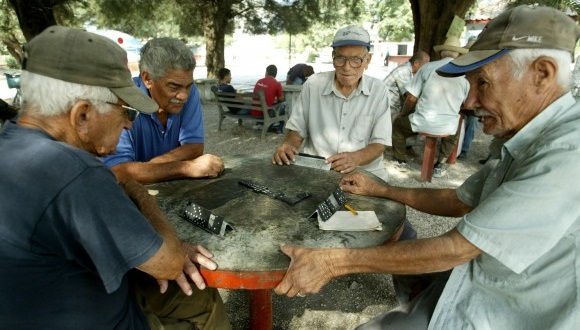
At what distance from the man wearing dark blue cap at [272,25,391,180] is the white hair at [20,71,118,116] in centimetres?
159

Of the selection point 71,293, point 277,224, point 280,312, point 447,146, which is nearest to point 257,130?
point 447,146

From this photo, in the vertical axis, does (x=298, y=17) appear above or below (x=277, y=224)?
above

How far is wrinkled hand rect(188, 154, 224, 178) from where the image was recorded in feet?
7.23

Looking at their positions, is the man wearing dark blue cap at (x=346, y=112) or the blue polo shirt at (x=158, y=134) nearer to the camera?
the blue polo shirt at (x=158, y=134)

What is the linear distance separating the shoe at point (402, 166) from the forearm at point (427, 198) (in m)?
3.72

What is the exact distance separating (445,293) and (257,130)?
23.0ft

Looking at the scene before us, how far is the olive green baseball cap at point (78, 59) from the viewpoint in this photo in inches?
44.0

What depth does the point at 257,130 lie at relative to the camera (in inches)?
324

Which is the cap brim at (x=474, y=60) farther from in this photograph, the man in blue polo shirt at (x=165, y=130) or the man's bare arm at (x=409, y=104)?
the man's bare arm at (x=409, y=104)

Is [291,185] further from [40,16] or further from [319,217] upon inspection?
[40,16]

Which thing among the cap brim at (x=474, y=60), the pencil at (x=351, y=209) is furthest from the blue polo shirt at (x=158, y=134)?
the cap brim at (x=474, y=60)

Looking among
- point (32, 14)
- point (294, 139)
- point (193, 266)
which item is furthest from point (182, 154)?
point (32, 14)

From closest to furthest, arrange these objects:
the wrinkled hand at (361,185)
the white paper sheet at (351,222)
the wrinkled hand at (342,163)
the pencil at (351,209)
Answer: the white paper sheet at (351,222) → the pencil at (351,209) → the wrinkled hand at (361,185) → the wrinkled hand at (342,163)

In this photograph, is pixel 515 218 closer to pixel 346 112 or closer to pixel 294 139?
pixel 346 112
